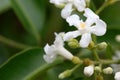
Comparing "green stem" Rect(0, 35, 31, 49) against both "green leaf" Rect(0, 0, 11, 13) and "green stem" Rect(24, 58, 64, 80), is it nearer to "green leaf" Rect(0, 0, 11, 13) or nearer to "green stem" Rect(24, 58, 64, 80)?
"green leaf" Rect(0, 0, 11, 13)

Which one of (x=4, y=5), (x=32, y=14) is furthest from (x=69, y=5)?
(x=4, y=5)

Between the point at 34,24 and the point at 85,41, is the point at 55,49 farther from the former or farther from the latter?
the point at 34,24

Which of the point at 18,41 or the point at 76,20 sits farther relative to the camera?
the point at 18,41

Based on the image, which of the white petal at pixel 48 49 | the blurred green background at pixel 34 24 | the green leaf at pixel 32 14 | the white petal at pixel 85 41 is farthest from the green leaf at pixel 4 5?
the white petal at pixel 85 41

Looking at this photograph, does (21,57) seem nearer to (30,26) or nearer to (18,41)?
(30,26)

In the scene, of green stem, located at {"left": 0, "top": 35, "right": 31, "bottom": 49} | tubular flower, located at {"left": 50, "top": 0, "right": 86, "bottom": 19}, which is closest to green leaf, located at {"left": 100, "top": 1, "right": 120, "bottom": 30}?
green stem, located at {"left": 0, "top": 35, "right": 31, "bottom": 49}

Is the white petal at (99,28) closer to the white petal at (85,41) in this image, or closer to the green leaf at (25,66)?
the white petal at (85,41)

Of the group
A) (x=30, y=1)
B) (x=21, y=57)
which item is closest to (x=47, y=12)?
(x=30, y=1)
